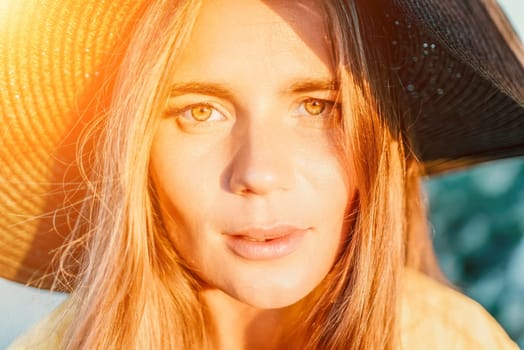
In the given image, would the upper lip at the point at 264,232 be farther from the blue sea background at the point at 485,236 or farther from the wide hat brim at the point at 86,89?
the blue sea background at the point at 485,236

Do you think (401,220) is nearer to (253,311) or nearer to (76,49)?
(253,311)

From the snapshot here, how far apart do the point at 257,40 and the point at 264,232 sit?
33cm

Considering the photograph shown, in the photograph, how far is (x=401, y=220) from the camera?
1557 mm

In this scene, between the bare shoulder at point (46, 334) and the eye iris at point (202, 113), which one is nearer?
the eye iris at point (202, 113)

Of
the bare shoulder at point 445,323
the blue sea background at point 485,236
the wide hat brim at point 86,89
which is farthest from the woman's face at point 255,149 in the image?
the blue sea background at point 485,236

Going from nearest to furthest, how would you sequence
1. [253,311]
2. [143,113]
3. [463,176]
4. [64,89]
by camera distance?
[143,113]
[64,89]
[253,311]
[463,176]

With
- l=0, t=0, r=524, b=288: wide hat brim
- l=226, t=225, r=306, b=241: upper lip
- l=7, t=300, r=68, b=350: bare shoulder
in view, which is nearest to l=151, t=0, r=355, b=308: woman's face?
l=226, t=225, r=306, b=241: upper lip

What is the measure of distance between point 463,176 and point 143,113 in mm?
1664

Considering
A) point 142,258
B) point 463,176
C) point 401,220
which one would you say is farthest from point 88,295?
point 463,176

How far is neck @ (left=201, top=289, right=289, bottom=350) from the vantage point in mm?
1621

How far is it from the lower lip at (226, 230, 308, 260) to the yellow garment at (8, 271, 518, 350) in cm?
46

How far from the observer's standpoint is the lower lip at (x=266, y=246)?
132 centimetres

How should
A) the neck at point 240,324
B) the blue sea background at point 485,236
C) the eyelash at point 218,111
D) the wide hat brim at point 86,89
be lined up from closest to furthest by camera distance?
the wide hat brim at point 86,89
the eyelash at point 218,111
the neck at point 240,324
the blue sea background at point 485,236

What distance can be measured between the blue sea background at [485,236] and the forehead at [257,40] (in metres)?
1.32
